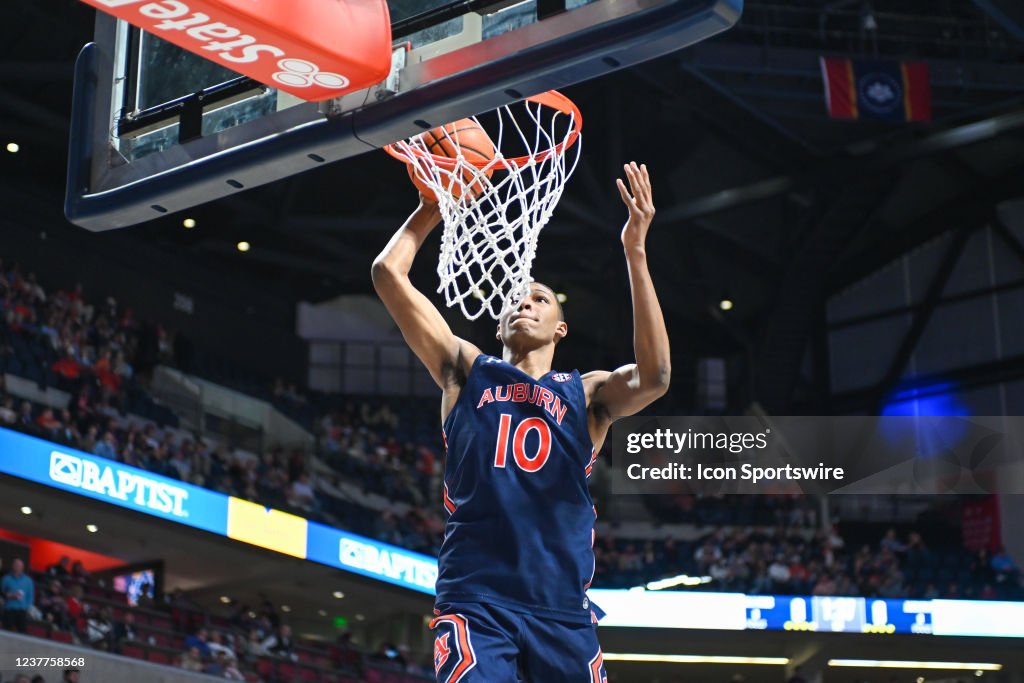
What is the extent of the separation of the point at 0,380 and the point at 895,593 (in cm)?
1339

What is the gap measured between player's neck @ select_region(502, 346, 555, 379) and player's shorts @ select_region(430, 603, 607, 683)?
87 centimetres

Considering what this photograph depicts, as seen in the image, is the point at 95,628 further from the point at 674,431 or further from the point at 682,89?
the point at 674,431

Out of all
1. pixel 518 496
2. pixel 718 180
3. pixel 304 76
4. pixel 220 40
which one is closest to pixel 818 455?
pixel 718 180

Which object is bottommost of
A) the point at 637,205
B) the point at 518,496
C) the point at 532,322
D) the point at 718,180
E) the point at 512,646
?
the point at 512,646

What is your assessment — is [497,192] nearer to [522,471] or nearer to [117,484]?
[522,471]

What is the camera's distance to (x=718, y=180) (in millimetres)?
23656

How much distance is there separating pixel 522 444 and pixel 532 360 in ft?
1.29

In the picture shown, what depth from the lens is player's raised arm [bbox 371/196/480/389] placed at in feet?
15.2

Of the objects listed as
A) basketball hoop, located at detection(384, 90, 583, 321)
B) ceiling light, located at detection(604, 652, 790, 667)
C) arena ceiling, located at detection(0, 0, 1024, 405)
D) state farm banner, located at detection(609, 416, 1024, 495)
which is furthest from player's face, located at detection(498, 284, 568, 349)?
state farm banner, located at detection(609, 416, 1024, 495)

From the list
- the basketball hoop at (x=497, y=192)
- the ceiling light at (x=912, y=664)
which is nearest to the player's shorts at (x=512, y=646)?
the basketball hoop at (x=497, y=192)

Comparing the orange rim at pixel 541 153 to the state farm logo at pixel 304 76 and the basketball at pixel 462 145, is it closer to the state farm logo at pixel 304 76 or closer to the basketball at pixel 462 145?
the basketball at pixel 462 145

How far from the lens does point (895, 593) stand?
70.8 ft

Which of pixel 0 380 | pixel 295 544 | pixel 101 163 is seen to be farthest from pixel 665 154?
pixel 101 163

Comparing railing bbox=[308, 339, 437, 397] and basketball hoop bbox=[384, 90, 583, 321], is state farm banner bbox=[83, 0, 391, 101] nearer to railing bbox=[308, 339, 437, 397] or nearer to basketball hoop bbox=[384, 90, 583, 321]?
basketball hoop bbox=[384, 90, 583, 321]
